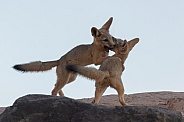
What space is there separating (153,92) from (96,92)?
7.92m

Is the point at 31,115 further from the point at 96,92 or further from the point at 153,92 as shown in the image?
the point at 153,92

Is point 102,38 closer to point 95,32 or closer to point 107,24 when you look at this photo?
point 95,32

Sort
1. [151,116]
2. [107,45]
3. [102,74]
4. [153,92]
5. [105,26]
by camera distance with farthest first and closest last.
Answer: [153,92], [105,26], [107,45], [102,74], [151,116]

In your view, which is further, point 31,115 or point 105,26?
point 105,26

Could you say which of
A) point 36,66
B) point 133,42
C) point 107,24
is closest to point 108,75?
point 133,42

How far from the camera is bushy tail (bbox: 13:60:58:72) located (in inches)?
456

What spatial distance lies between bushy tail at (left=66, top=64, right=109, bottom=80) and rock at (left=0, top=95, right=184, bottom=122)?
90 centimetres

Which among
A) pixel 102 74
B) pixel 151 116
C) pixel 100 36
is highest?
pixel 100 36

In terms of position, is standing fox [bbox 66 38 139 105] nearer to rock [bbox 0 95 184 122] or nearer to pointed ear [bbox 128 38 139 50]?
pointed ear [bbox 128 38 139 50]

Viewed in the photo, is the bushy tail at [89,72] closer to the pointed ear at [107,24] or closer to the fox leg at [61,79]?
the fox leg at [61,79]

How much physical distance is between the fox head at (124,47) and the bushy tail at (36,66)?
2.20 meters

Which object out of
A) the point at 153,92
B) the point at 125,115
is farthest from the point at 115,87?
the point at 153,92

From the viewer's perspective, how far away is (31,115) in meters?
7.64

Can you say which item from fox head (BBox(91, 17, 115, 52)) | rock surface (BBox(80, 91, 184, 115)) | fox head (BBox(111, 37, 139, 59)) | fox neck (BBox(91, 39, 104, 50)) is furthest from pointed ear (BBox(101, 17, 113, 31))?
rock surface (BBox(80, 91, 184, 115))
